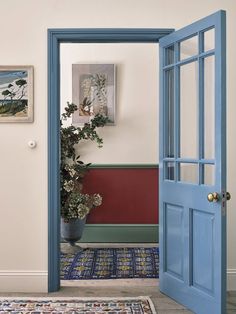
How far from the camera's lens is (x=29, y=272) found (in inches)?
141

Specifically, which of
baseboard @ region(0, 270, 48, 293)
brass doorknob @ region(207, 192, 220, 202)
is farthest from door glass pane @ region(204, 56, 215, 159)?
baseboard @ region(0, 270, 48, 293)

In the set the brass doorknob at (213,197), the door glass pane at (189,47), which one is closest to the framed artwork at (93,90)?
the door glass pane at (189,47)

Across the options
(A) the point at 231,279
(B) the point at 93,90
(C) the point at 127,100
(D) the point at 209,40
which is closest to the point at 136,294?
(A) the point at 231,279

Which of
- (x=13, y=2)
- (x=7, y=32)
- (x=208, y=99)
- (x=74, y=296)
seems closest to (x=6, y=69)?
(x=7, y=32)

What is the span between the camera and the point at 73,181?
4.77 meters

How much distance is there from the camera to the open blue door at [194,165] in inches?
111

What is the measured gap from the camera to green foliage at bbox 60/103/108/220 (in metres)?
4.74

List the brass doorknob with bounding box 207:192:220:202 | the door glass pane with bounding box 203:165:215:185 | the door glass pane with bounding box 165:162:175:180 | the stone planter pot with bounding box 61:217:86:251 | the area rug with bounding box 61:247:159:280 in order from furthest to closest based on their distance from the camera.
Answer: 1. the stone planter pot with bounding box 61:217:86:251
2. the area rug with bounding box 61:247:159:280
3. the door glass pane with bounding box 165:162:175:180
4. the door glass pane with bounding box 203:165:215:185
5. the brass doorknob with bounding box 207:192:220:202

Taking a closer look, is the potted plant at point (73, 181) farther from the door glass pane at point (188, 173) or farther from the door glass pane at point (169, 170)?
the door glass pane at point (188, 173)

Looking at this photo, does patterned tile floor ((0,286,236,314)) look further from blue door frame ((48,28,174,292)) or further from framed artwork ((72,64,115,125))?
framed artwork ((72,64,115,125))

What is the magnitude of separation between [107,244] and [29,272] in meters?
1.89

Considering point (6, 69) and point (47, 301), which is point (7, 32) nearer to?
point (6, 69)

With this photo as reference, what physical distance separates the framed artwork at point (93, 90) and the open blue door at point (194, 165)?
1967mm

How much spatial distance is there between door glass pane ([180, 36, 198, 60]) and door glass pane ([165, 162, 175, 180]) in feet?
2.64
